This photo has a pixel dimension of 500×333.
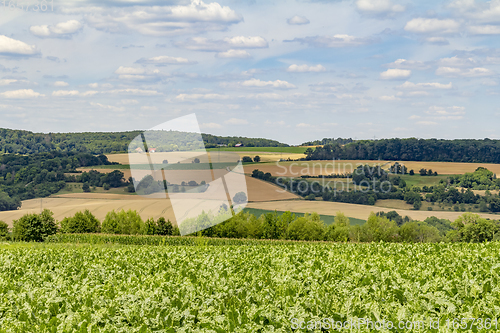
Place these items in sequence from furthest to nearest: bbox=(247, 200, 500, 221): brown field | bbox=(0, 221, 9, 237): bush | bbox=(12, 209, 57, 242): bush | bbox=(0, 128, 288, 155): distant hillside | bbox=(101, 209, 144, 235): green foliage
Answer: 1. bbox=(0, 128, 288, 155): distant hillside
2. bbox=(247, 200, 500, 221): brown field
3. bbox=(0, 221, 9, 237): bush
4. bbox=(101, 209, 144, 235): green foliage
5. bbox=(12, 209, 57, 242): bush

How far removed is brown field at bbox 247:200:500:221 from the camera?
250 ft

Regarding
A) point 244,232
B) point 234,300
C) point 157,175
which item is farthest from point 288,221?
point 234,300

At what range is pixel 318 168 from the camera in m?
99.8

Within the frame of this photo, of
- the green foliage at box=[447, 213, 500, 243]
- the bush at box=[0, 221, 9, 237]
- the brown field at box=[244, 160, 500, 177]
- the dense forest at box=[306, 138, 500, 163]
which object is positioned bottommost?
the bush at box=[0, 221, 9, 237]

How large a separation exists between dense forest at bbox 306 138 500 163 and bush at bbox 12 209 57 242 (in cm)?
6951

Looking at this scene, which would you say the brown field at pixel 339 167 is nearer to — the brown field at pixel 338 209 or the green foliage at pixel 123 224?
the brown field at pixel 338 209

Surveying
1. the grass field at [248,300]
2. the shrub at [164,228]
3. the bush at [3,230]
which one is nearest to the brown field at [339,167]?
the shrub at [164,228]

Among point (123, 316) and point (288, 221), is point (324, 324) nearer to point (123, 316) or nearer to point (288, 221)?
point (123, 316)

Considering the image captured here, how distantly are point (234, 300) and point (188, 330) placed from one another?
1483 millimetres

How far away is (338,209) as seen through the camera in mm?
79062

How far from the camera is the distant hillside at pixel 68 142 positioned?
4381 inches

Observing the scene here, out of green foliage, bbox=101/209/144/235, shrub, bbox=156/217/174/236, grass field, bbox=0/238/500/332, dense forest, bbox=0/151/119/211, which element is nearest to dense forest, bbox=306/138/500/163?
green foliage, bbox=101/209/144/235

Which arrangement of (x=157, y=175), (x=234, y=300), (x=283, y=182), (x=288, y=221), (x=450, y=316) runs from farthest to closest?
(x=283, y=182) < (x=288, y=221) < (x=157, y=175) < (x=234, y=300) < (x=450, y=316)

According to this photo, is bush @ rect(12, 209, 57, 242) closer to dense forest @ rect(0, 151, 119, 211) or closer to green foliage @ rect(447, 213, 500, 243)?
green foliage @ rect(447, 213, 500, 243)
